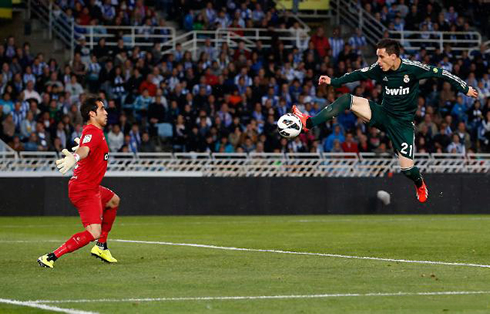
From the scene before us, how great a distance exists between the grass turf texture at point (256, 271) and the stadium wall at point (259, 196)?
211 inches

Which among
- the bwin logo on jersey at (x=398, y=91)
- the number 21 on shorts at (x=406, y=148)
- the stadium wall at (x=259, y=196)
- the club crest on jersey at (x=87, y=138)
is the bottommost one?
the stadium wall at (x=259, y=196)

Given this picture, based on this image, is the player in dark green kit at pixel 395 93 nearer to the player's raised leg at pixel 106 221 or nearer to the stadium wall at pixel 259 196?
the player's raised leg at pixel 106 221

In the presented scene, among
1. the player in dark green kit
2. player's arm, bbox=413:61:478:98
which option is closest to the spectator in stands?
the player in dark green kit

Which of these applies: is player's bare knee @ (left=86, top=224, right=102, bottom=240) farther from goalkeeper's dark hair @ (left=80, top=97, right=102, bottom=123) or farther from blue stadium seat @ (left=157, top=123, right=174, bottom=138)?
blue stadium seat @ (left=157, top=123, right=174, bottom=138)

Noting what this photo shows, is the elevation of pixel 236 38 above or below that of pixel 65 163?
above

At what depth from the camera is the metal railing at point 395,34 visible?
111 feet

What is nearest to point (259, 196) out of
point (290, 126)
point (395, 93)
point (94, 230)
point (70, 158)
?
point (395, 93)

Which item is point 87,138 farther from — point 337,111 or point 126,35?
point 126,35

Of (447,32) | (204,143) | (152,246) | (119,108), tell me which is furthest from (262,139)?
(152,246)

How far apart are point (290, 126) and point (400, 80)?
2235mm

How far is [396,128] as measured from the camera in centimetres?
1497

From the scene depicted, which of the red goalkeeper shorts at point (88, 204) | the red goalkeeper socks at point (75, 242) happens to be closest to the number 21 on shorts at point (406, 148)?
the red goalkeeper shorts at point (88, 204)

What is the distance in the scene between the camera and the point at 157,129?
27.5m

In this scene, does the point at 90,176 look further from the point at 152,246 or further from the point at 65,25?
the point at 65,25
